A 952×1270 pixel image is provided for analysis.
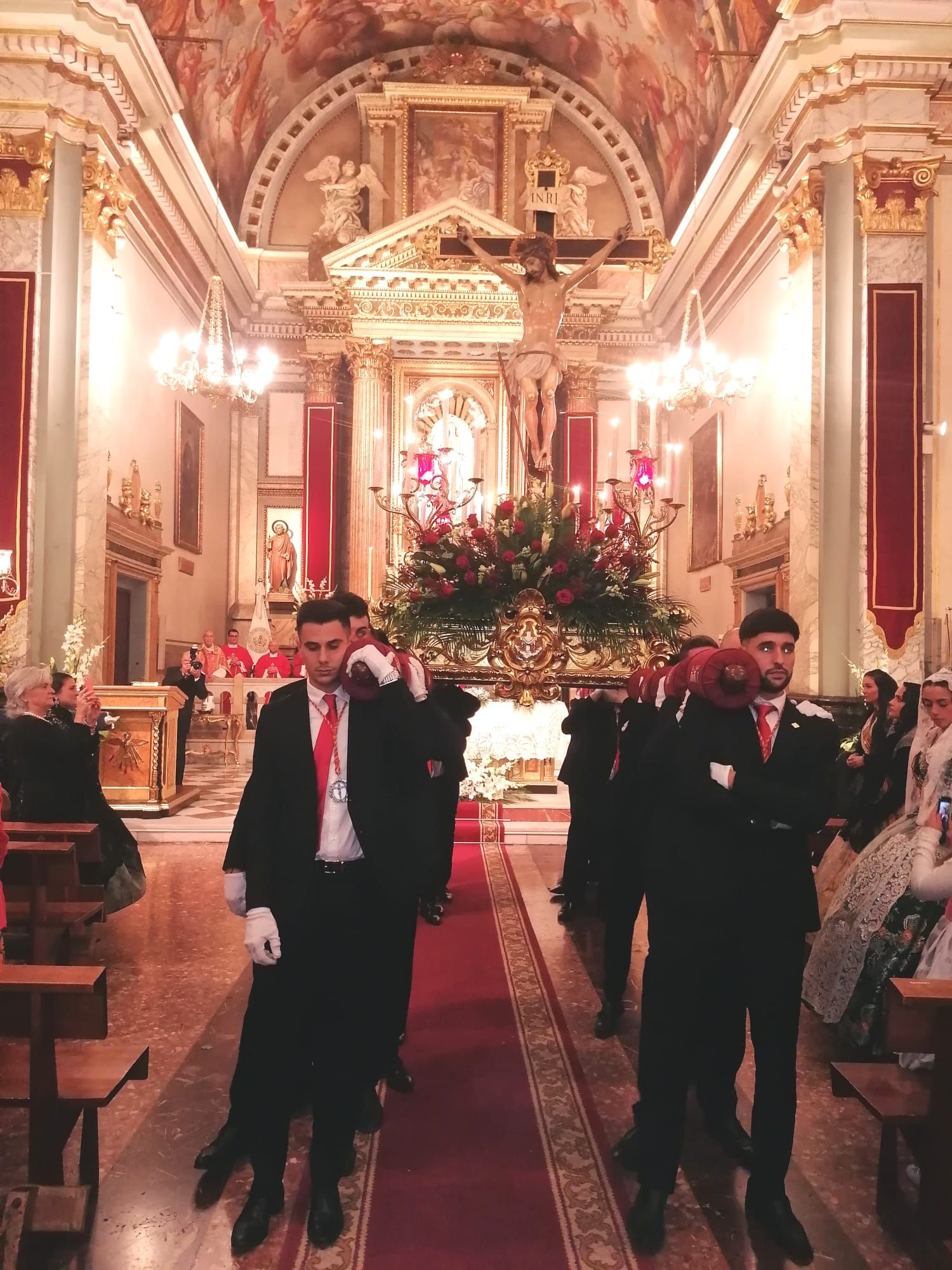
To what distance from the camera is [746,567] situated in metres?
12.7

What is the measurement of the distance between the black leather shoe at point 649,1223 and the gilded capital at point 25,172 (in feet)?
33.7

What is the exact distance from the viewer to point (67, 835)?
4.89 metres

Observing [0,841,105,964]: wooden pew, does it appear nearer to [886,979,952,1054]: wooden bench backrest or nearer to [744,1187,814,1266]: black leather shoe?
[744,1187,814,1266]: black leather shoe

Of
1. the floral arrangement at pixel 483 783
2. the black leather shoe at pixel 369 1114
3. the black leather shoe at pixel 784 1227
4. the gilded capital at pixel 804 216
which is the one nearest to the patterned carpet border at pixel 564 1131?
the black leather shoe at pixel 784 1227

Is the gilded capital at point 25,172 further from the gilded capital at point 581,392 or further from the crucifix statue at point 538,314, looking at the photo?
the gilded capital at point 581,392

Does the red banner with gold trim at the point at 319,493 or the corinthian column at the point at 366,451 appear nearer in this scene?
the corinthian column at the point at 366,451

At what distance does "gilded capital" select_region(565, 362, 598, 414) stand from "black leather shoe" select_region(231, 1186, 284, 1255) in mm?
15817

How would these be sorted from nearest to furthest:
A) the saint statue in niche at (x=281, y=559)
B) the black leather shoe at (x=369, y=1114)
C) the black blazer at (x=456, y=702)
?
the black leather shoe at (x=369, y=1114)
the black blazer at (x=456, y=702)
the saint statue in niche at (x=281, y=559)

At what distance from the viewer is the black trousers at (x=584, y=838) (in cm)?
581

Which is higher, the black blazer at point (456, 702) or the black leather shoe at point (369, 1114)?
the black blazer at point (456, 702)

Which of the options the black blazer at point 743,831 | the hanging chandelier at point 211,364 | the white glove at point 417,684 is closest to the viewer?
the black blazer at point 743,831

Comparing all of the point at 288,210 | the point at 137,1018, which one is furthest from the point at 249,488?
the point at 137,1018

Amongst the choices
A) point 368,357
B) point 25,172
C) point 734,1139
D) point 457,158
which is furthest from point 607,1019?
point 457,158

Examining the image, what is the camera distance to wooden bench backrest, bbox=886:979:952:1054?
2.50m
